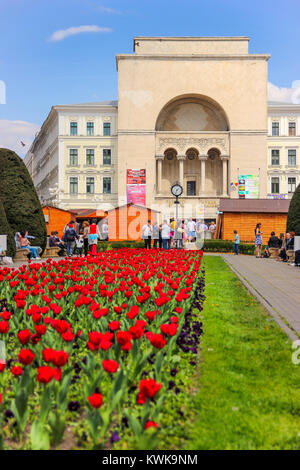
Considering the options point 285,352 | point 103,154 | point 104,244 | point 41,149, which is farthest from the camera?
point 41,149

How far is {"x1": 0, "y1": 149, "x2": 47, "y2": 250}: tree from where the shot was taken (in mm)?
21688

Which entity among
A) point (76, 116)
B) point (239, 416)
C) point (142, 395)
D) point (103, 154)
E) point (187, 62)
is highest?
point (187, 62)

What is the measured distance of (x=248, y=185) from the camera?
191 feet

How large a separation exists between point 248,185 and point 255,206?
26146 millimetres

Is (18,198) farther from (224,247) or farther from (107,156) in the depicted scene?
(107,156)

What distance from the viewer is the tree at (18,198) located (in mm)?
21688

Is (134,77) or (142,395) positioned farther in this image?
(134,77)

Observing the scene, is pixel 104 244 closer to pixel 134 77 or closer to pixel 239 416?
pixel 239 416

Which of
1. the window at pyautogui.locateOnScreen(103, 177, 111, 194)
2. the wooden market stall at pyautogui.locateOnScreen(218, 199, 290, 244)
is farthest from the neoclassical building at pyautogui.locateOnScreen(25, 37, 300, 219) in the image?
the wooden market stall at pyautogui.locateOnScreen(218, 199, 290, 244)

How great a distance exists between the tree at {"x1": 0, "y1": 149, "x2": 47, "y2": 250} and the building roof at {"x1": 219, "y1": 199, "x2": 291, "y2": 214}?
14.4m

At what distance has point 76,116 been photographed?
6462 centimetres

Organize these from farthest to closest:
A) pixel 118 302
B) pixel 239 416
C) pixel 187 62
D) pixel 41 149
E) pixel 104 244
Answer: pixel 41 149, pixel 187 62, pixel 104 244, pixel 118 302, pixel 239 416

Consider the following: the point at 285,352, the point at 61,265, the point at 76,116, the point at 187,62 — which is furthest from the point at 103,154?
the point at 285,352

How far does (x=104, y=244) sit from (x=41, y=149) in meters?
60.4
